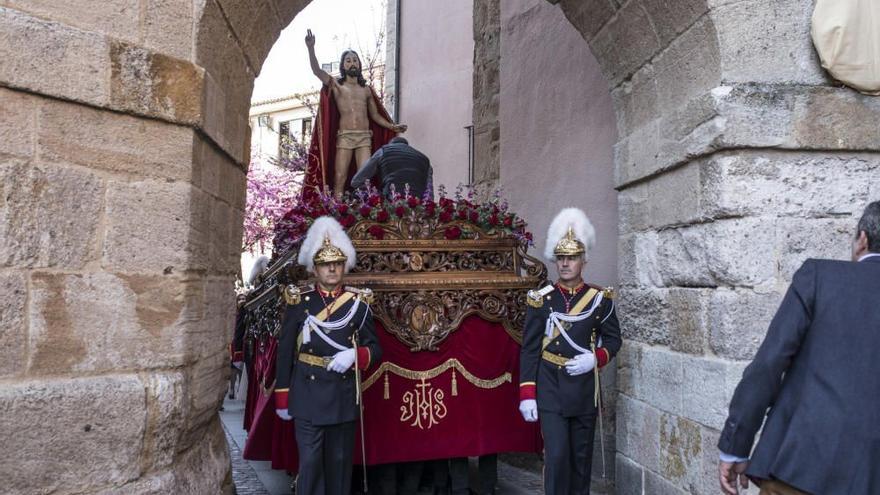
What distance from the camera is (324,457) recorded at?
3943 mm

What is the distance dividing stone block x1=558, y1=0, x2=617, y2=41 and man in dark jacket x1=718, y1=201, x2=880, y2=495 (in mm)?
2448

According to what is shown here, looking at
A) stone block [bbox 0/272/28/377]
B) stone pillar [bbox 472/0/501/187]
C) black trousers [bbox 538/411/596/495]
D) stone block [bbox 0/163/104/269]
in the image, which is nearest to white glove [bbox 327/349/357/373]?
black trousers [bbox 538/411/596/495]

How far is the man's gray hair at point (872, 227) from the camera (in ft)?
7.45

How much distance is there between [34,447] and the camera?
2.41 meters

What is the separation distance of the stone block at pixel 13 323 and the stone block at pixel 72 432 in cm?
7

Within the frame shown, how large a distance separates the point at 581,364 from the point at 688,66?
1673 millimetres

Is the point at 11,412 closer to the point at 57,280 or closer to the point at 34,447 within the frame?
the point at 34,447

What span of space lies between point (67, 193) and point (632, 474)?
3278 mm

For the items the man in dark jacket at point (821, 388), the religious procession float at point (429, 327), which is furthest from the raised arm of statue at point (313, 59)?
the man in dark jacket at point (821, 388)

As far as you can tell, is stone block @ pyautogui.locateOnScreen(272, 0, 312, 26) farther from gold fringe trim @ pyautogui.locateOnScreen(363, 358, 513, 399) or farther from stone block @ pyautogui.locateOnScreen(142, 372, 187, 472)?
gold fringe trim @ pyautogui.locateOnScreen(363, 358, 513, 399)

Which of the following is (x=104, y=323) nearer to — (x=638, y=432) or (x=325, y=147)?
(x=638, y=432)

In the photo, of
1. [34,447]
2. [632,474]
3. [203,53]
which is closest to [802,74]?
[632,474]

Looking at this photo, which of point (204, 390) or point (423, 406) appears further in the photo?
point (423, 406)

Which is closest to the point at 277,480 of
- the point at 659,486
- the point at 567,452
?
the point at 567,452
